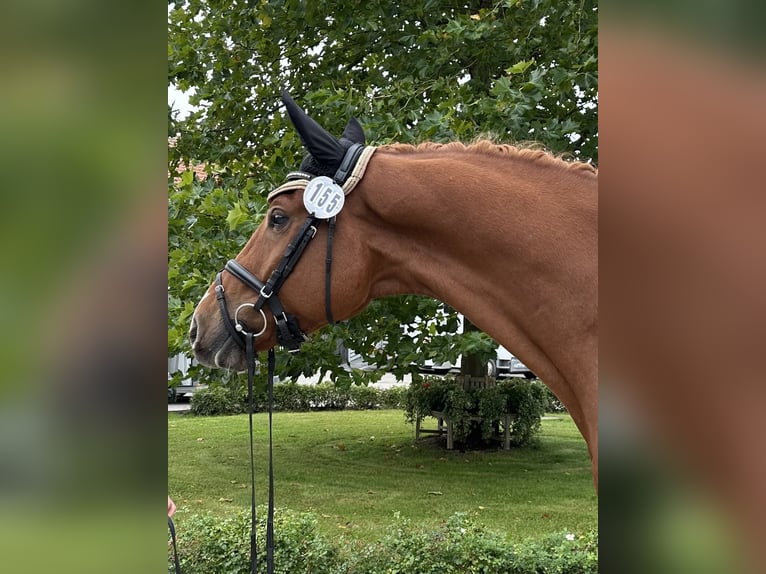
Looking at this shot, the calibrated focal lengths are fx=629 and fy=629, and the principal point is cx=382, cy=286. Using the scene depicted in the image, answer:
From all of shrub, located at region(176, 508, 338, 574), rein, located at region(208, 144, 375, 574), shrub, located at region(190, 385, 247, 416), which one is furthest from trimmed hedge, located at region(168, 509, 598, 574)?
shrub, located at region(190, 385, 247, 416)

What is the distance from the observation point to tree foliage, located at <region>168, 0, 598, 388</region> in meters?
4.03

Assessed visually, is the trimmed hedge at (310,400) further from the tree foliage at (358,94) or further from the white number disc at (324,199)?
the white number disc at (324,199)

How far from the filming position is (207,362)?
242 centimetres

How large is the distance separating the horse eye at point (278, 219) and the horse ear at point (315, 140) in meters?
0.24

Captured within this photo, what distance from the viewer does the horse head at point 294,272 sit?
2.24m

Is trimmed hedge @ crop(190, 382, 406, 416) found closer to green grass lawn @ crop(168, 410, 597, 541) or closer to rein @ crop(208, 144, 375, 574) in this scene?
green grass lawn @ crop(168, 410, 597, 541)

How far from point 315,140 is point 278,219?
32cm

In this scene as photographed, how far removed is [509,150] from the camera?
84.9 inches

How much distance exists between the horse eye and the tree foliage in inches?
47.4
